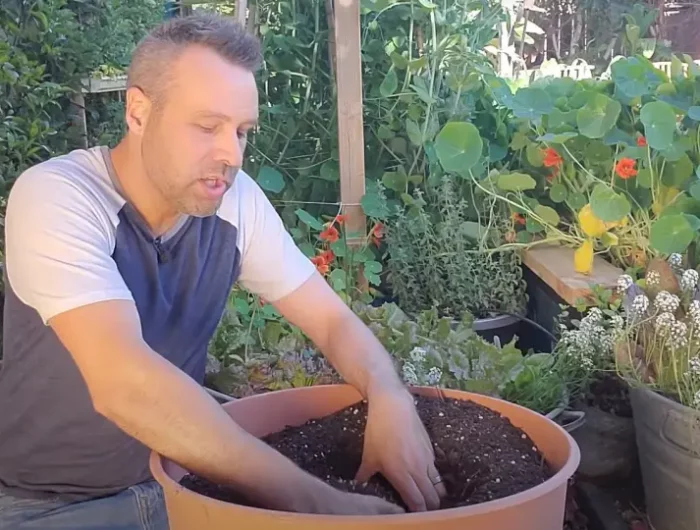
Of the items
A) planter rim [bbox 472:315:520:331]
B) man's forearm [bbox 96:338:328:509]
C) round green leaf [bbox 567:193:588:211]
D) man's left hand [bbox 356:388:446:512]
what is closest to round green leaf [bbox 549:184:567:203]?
round green leaf [bbox 567:193:588:211]

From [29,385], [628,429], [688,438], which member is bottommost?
[628,429]

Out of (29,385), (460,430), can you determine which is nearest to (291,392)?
(460,430)

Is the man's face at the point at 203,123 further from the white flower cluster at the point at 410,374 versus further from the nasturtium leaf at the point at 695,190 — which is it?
the nasturtium leaf at the point at 695,190

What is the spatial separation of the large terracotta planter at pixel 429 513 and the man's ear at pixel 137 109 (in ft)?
1.35

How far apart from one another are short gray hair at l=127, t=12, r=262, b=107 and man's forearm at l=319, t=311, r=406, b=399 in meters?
0.36

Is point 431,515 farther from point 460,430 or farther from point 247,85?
point 247,85

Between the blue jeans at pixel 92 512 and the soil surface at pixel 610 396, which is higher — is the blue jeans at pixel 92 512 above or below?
above

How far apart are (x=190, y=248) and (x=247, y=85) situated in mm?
276

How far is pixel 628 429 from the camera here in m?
1.84

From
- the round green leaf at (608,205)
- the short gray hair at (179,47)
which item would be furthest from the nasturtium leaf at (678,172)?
the short gray hair at (179,47)

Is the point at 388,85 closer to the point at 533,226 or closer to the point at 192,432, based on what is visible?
the point at 533,226

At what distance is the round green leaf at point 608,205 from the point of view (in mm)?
2189

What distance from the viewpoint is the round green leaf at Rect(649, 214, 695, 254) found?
2031 millimetres

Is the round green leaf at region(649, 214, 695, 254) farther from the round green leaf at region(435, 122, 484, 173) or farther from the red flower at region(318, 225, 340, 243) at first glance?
the red flower at region(318, 225, 340, 243)
